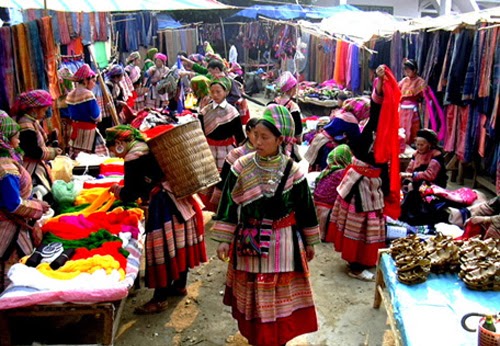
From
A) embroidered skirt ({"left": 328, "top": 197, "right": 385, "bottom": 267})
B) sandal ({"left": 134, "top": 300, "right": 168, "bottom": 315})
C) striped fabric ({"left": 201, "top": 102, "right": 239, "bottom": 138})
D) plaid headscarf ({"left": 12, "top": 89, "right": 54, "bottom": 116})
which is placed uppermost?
plaid headscarf ({"left": 12, "top": 89, "right": 54, "bottom": 116})

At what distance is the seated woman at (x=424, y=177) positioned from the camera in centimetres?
552

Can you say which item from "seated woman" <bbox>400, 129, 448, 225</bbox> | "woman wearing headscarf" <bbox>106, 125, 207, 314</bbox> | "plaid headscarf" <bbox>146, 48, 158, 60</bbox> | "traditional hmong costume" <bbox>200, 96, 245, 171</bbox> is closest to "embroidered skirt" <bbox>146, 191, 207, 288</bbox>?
"woman wearing headscarf" <bbox>106, 125, 207, 314</bbox>

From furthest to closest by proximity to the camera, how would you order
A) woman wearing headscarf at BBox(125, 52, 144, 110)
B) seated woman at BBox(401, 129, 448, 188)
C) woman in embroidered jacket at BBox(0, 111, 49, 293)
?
woman wearing headscarf at BBox(125, 52, 144, 110), seated woman at BBox(401, 129, 448, 188), woman in embroidered jacket at BBox(0, 111, 49, 293)

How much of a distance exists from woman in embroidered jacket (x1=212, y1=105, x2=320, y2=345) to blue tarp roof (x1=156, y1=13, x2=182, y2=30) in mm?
16972

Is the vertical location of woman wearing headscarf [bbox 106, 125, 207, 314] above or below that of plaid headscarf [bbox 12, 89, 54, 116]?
below

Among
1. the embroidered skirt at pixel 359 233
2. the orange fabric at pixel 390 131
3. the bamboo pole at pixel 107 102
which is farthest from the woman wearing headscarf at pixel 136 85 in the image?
the orange fabric at pixel 390 131

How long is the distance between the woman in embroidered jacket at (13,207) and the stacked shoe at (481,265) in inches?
120

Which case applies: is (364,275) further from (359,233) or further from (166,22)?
(166,22)

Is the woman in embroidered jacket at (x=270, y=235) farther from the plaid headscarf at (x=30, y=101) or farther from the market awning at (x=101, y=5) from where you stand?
the market awning at (x=101, y=5)

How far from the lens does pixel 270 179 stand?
10.2 ft

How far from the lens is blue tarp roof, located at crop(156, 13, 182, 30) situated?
19.3 meters

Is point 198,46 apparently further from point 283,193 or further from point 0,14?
point 283,193

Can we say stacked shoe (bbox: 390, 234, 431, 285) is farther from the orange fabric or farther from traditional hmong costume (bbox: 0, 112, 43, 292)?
traditional hmong costume (bbox: 0, 112, 43, 292)

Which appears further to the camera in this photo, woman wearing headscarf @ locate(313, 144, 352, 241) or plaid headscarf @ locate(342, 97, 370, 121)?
woman wearing headscarf @ locate(313, 144, 352, 241)
